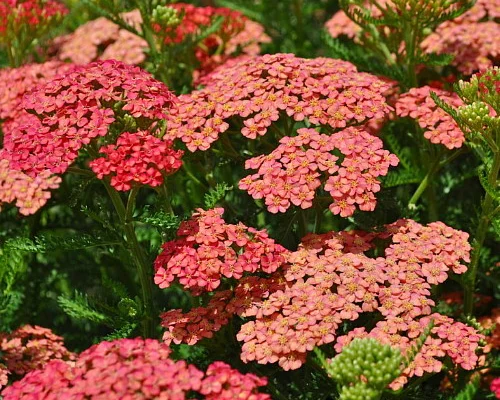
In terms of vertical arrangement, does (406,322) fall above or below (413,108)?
below

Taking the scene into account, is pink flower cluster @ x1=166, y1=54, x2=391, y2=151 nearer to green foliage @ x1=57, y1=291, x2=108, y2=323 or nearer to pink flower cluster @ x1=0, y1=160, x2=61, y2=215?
pink flower cluster @ x1=0, y1=160, x2=61, y2=215

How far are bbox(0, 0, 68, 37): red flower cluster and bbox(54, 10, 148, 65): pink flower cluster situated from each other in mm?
322

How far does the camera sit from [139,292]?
4.05 m

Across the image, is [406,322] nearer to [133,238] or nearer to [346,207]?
[346,207]

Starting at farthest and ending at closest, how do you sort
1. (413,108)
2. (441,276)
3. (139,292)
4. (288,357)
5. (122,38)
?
(122,38), (139,292), (413,108), (441,276), (288,357)

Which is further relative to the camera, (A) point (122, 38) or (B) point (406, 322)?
(A) point (122, 38)

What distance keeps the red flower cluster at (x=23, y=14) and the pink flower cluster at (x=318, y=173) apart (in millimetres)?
1712

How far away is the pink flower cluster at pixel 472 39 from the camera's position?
4090 millimetres

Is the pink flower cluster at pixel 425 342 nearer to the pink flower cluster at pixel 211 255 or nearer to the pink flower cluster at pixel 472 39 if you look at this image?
→ the pink flower cluster at pixel 211 255

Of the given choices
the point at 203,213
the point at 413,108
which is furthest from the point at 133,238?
the point at 413,108

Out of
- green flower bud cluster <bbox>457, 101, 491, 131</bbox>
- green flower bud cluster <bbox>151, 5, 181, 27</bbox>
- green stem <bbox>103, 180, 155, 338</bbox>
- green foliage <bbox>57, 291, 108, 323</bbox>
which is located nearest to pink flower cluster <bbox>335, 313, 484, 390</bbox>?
green flower bud cluster <bbox>457, 101, 491, 131</bbox>

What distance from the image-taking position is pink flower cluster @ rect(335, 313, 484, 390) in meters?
2.83

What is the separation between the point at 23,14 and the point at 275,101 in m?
1.66

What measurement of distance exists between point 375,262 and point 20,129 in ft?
4.67
